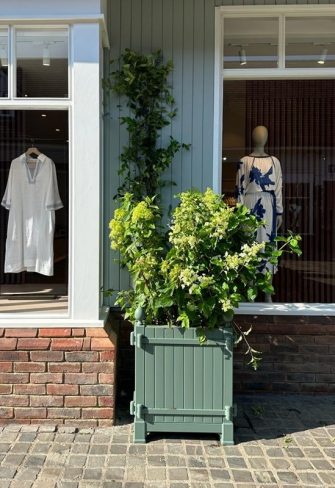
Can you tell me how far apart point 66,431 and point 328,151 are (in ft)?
11.3

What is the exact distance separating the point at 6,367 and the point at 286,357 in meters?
2.44

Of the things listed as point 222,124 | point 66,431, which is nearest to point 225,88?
point 222,124

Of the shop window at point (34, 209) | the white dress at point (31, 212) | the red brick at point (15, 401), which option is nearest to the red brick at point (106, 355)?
the red brick at point (15, 401)

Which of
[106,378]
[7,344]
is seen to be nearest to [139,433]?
[106,378]

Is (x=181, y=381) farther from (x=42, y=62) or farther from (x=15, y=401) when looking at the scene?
(x=42, y=62)

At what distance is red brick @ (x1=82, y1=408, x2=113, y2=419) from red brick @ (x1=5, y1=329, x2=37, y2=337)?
0.69 metres

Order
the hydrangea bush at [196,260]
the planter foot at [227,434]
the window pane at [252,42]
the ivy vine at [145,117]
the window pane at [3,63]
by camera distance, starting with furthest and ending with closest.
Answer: the window pane at [252,42] < the ivy vine at [145,117] < the window pane at [3,63] < the planter foot at [227,434] < the hydrangea bush at [196,260]

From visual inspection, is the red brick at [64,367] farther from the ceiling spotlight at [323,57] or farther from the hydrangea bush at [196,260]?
the ceiling spotlight at [323,57]

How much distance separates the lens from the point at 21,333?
366cm

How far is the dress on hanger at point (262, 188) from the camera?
183 inches

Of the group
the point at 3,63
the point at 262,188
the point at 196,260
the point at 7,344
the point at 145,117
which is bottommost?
the point at 7,344

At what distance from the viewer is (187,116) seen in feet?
14.5

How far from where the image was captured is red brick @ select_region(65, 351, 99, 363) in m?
3.61

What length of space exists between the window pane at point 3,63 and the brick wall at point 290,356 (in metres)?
2.78
